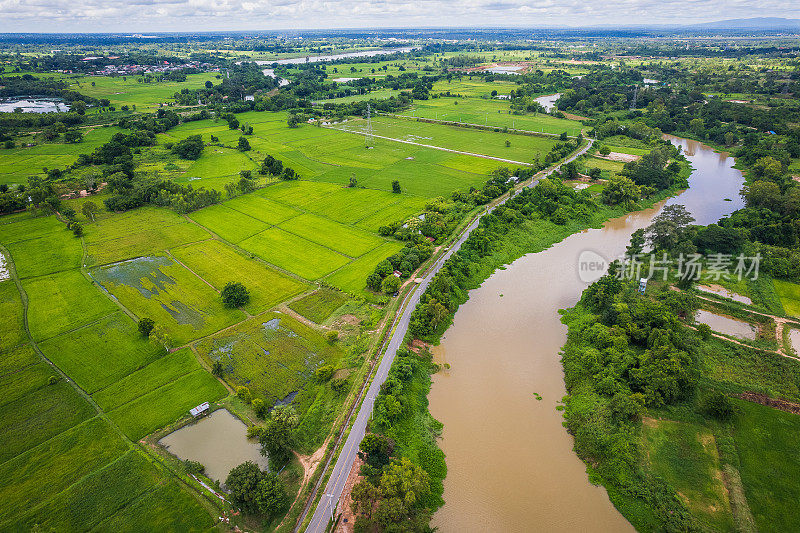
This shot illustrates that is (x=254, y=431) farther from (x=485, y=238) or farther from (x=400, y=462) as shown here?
(x=485, y=238)

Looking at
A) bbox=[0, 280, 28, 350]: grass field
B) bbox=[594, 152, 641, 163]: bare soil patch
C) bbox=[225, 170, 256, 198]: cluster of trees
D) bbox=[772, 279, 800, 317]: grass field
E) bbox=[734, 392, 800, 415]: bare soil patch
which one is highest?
bbox=[594, 152, 641, 163]: bare soil patch

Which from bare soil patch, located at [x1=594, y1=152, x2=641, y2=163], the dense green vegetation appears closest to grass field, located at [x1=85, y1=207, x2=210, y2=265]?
the dense green vegetation

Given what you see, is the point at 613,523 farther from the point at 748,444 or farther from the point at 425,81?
the point at 425,81

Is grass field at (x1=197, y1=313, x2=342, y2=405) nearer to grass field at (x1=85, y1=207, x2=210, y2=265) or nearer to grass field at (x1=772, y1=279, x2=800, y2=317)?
grass field at (x1=85, y1=207, x2=210, y2=265)

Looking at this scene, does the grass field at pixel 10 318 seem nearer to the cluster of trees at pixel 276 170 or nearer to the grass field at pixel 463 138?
the cluster of trees at pixel 276 170

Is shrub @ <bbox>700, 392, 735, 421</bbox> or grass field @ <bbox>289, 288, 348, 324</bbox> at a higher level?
shrub @ <bbox>700, 392, 735, 421</bbox>

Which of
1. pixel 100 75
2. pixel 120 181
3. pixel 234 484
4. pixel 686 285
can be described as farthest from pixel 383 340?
pixel 100 75

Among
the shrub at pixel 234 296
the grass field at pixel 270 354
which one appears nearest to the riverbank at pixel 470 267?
the grass field at pixel 270 354
